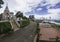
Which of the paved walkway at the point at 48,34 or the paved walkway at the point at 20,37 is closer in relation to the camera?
the paved walkway at the point at 48,34

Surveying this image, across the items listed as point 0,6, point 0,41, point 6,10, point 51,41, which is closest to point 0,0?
point 0,6

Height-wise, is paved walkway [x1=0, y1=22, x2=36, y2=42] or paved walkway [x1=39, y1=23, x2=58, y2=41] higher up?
paved walkway [x1=39, y1=23, x2=58, y2=41]

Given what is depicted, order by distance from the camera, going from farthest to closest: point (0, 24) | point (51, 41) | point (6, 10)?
point (6, 10) < point (0, 24) < point (51, 41)

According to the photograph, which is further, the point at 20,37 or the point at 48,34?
the point at 48,34

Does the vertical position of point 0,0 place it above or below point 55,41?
above

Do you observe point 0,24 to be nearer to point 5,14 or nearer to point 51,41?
point 51,41

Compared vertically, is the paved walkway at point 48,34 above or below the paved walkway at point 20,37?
above

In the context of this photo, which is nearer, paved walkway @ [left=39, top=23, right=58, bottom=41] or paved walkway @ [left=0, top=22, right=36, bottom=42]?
paved walkway @ [left=39, top=23, right=58, bottom=41]

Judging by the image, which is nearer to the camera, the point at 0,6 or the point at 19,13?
the point at 0,6

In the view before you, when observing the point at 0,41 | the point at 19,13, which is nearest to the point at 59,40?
the point at 0,41

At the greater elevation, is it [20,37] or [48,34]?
[48,34]

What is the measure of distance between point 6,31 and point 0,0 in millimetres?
8566

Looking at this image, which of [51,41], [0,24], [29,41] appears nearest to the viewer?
[51,41]

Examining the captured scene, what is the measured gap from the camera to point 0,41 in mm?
28688
